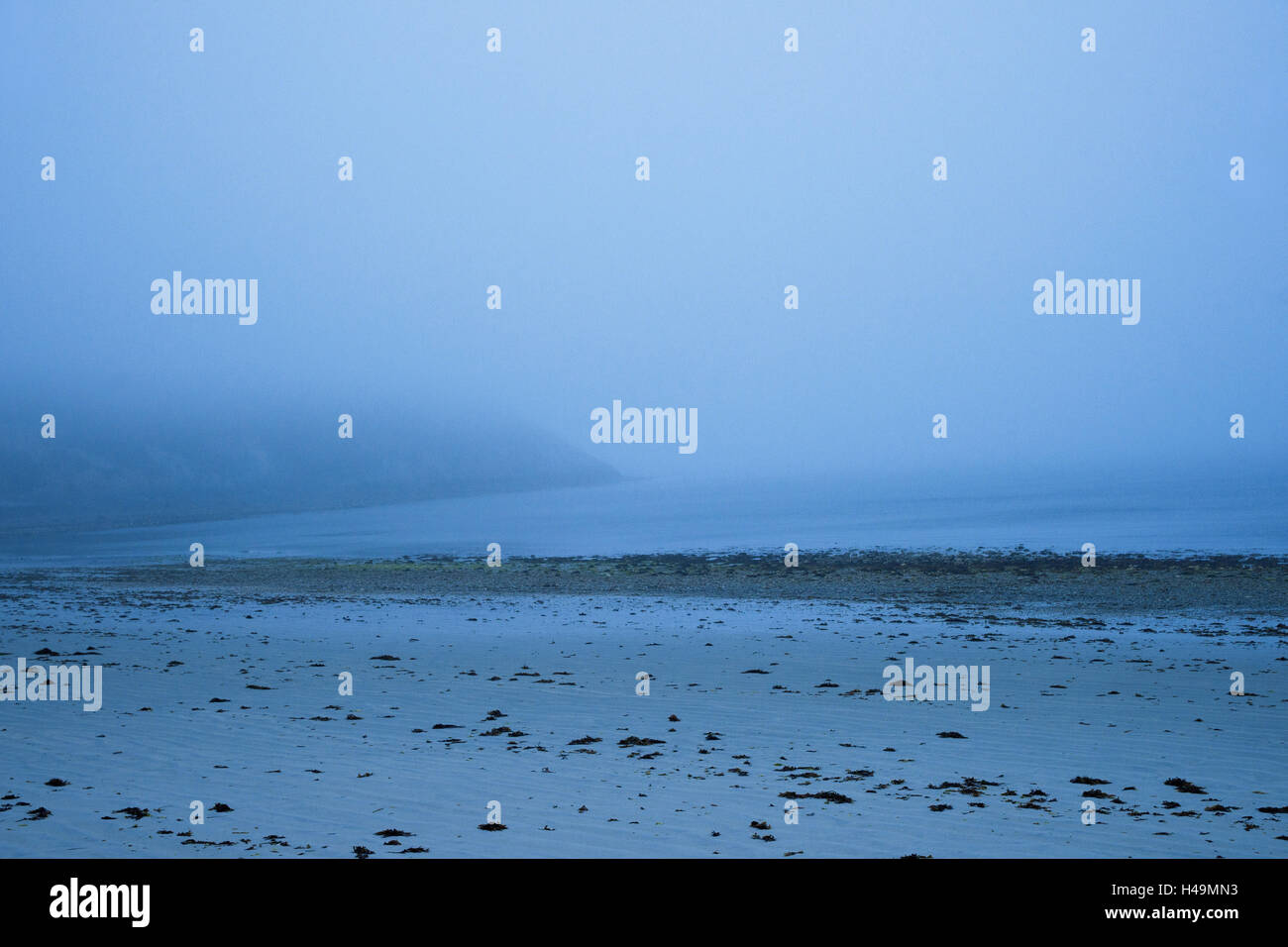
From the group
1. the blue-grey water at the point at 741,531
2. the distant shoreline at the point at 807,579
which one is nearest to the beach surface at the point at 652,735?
the distant shoreline at the point at 807,579

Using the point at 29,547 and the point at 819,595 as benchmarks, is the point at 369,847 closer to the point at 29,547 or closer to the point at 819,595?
the point at 819,595

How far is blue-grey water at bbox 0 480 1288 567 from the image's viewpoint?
Answer: 5056cm

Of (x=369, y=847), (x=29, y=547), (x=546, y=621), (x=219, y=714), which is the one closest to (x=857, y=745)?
(x=369, y=847)

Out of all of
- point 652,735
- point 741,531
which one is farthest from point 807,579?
point 741,531

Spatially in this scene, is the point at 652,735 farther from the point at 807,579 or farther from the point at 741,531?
the point at 741,531

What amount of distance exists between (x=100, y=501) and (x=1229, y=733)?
163m

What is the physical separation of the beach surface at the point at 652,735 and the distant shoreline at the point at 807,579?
2494 mm

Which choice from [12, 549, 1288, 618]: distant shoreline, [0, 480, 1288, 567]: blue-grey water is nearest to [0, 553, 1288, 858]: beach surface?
[12, 549, 1288, 618]: distant shoreline

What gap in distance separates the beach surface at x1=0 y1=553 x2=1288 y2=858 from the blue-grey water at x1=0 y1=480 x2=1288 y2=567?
26.1 m

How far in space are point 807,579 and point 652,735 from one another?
79.0ft

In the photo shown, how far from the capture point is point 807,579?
34562mm

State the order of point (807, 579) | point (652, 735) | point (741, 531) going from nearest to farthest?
point (652, 735) → point (807, 579) → point (741, 531)

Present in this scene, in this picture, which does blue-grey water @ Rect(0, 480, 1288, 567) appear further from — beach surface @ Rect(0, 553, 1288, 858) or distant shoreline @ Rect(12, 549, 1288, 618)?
beach surface @ Rect(0, 553, 1288, 858)

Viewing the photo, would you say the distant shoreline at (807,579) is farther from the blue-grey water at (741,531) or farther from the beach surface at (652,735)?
the blue-grey water at (741,531)
